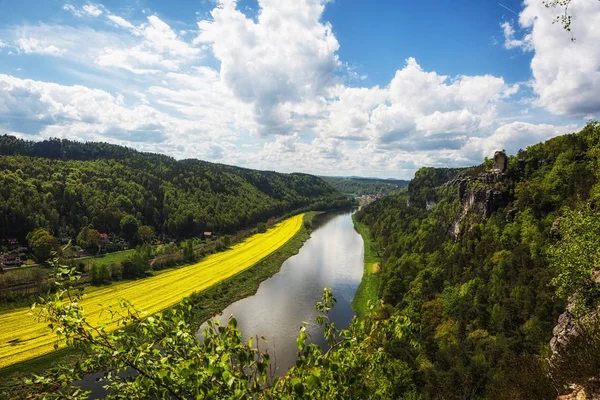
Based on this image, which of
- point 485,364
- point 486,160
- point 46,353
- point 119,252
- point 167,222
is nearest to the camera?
point 485,364

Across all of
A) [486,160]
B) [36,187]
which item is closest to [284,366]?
[486,160]

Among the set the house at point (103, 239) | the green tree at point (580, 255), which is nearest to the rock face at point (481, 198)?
the green tree at point (580, 255)

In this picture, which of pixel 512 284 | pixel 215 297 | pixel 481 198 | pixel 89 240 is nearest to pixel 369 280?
pixel 481 198

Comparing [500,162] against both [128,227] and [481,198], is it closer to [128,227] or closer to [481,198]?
[481,198]

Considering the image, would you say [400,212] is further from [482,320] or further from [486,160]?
[482,320]

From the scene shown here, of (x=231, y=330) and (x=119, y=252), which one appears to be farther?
(x=119, y=252)

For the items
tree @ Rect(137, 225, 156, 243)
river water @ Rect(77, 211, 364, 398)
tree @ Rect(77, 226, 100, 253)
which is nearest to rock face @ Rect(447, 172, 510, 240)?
river water @ Rect(77, 211, 364, 398)
